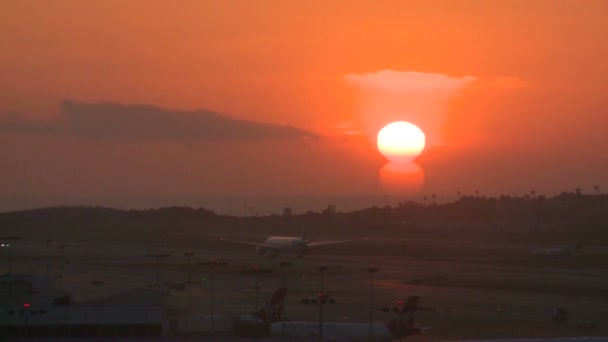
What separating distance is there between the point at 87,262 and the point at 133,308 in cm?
5206

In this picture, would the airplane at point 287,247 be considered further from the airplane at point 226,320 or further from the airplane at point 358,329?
the airplane at point 358,329

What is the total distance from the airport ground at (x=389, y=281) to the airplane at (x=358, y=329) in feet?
4.32

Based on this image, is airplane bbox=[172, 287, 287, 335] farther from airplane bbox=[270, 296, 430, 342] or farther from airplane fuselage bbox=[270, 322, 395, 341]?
airplane bbox=[270, 296, 430, 342]

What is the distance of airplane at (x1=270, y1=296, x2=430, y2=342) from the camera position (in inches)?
1318

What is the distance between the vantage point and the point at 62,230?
513 ft

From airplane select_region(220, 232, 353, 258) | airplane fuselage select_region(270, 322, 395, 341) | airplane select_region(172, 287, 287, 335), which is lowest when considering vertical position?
airplane fuselage select_region(270, 322, 395, 341)

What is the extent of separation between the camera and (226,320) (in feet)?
115

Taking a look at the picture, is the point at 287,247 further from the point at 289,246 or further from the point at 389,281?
the point at 389,281

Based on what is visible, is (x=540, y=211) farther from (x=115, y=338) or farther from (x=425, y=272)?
(x=115, y=338)

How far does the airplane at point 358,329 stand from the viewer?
33.5m

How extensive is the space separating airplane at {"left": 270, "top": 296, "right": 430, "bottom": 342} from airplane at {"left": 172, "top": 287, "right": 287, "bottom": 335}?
1157 mm

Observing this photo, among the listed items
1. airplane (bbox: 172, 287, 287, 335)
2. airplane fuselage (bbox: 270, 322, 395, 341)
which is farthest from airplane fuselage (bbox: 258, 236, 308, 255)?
airplane fuselage (bbox: 270, 322, 395, 341)

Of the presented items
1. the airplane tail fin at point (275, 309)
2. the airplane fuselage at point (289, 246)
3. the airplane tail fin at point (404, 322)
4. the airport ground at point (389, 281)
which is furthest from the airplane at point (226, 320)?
the airplane fuselage at point (289, 246)

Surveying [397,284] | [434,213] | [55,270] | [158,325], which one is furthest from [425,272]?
[434,213]
